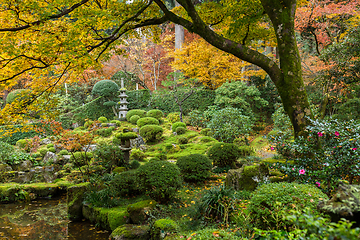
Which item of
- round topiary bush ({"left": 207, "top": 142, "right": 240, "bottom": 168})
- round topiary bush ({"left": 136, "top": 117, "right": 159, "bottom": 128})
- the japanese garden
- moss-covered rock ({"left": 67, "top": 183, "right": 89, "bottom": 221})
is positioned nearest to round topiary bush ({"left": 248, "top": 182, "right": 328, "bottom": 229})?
the japanese garden

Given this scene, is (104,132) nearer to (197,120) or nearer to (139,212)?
(197,120)

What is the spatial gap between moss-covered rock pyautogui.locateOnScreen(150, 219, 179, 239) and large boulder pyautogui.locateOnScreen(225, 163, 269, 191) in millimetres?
1698

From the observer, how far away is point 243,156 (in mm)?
7102

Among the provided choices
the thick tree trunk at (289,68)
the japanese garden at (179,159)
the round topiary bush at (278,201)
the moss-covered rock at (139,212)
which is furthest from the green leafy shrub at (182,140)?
the round topiary bush at (278,201)

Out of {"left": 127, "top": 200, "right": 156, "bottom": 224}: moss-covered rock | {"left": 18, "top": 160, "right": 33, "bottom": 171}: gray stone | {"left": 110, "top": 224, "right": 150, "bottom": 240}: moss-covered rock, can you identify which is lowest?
{"left": 18, "top": 160, "right": 33, "bottom": 171}: gray stone

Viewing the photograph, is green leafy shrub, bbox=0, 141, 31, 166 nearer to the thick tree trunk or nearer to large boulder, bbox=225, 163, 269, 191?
large boulder, bbox=225, 163, 269, 191

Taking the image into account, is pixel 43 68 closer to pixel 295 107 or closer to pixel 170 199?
pixel 170 199

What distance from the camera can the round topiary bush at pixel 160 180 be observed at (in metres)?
4.42

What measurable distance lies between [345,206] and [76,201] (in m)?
5.23

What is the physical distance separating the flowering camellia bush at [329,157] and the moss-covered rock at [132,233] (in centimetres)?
259

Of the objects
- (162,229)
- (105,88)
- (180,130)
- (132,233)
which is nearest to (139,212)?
(132,233)

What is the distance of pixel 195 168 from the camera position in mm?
5891

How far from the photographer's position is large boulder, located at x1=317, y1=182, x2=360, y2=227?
54.6 inches

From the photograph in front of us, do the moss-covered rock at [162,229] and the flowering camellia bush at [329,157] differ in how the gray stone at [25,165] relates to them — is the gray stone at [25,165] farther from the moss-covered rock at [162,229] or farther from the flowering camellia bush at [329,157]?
the flowering camellia bush at [329,157]
